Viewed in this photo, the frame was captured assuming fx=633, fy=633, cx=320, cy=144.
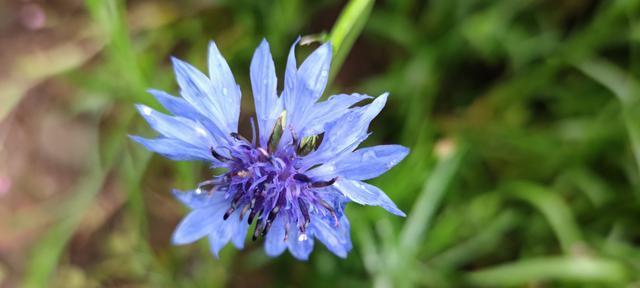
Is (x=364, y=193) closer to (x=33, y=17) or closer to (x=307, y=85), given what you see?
(x=307, y=85)

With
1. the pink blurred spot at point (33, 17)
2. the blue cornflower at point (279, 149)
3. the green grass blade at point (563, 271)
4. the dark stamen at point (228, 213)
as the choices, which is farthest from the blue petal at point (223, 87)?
the pink blurred spot at point (33, 17)

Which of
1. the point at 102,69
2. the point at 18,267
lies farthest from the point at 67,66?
the point at 18,267

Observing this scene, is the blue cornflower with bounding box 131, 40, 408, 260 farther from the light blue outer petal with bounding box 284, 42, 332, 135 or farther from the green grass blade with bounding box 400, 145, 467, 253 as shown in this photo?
the green grass blade with bounding box 400, 145, 467, 253

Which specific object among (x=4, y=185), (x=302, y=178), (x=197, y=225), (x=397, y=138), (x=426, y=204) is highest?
(x=397, y=138)

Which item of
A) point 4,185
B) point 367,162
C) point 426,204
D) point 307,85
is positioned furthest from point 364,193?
point 4,185

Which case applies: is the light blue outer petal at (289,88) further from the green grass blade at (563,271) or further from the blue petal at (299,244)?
the green grass blade at (563,271)

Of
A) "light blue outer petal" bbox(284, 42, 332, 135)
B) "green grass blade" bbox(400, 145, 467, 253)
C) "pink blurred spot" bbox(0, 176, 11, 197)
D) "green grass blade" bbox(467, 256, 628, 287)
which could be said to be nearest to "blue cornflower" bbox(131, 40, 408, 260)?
"light blue outer petal" bbox(284, 42, 332, 135)
